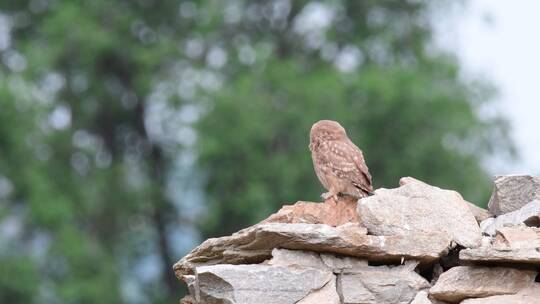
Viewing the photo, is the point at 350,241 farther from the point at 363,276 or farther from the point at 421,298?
the point at 421,298

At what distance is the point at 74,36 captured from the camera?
32625mm

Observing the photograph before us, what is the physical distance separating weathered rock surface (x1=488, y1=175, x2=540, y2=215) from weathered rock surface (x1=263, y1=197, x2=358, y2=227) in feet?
3.43

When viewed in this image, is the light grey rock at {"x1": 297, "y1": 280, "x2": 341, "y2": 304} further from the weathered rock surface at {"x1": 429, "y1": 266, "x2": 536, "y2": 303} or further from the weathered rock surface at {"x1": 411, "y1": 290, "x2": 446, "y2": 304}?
the weathered rock surface at {"x1": 429, "y1": 266, "x2": 536, "y2": 303}

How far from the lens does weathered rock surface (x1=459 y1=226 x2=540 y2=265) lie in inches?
424

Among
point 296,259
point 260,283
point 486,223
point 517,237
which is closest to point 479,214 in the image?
point 486,223

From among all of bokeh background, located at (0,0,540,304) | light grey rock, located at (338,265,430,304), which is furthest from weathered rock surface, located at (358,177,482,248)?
bokeh background, located at (0,0,540,304)

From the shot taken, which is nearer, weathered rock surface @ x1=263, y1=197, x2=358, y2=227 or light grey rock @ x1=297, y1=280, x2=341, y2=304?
light grey rock @ x1=297, y1=280, x2=341, y2=304

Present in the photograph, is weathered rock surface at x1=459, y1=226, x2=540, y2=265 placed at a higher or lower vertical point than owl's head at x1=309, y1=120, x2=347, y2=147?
lower

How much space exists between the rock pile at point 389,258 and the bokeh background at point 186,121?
18.0m

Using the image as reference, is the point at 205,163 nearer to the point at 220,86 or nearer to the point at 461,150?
the point at 220,86

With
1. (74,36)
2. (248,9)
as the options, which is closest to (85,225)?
(74,36)

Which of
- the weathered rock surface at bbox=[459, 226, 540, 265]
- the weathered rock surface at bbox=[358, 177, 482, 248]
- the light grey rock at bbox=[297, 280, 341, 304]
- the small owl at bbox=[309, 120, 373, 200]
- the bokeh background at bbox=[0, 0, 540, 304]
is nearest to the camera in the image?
the weathered rock surface at bbox=[459, 226, 540, 265]

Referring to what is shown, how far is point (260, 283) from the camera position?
11.3m

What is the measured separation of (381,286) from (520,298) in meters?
0.97
